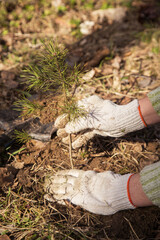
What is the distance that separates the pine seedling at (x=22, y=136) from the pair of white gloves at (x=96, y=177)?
0.35m

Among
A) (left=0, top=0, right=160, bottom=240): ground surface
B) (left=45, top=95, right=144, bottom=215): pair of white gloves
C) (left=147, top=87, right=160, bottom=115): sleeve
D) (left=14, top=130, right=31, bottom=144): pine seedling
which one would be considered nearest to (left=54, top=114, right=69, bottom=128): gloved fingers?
(left=45, top=95, right=144, bottom=215): pair of white gloves

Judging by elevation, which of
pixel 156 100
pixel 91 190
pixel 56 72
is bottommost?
pixel 91 190

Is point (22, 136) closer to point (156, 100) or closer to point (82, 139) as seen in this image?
point (82, 139)

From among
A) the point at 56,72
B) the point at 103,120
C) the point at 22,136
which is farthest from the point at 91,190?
the point at 56,72

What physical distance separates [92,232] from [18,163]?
95 centimetres

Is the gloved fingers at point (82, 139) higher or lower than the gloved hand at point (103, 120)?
lower

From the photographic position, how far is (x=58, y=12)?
3941 millimetres

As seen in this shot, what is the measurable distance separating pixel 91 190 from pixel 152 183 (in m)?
0.53

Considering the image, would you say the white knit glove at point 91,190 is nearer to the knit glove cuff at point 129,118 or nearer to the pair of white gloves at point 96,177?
the pair of white gloves at point 96,177

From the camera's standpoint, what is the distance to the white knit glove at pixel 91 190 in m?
1.63

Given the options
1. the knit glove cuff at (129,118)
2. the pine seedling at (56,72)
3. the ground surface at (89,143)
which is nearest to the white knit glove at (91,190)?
the ground surface at (89,143)

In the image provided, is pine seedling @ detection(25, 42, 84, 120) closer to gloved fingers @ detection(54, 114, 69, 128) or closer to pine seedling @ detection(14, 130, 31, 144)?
gloved fingers @ detection(54, 114, 69, 128)

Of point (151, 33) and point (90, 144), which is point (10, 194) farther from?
point (151, 33)

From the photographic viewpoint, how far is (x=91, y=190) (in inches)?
68.7
